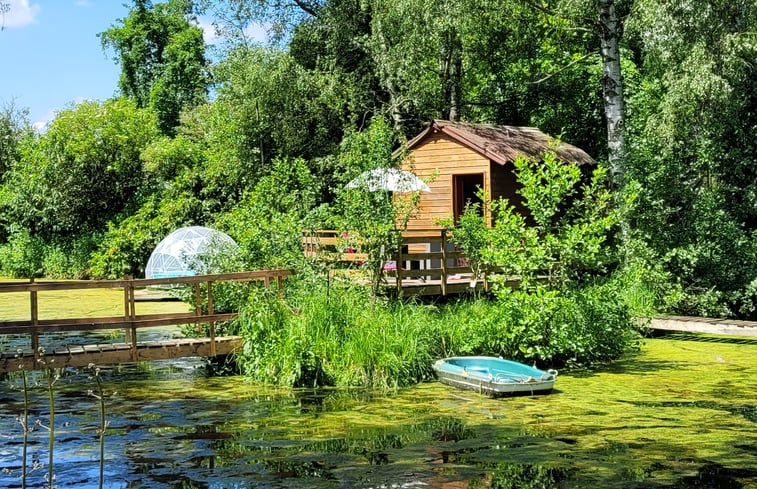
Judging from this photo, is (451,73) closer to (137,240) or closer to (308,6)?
(308,6)

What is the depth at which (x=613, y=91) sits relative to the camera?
20.1m

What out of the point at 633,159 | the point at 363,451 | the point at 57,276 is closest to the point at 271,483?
the point at 363,451

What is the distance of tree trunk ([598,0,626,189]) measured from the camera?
65.5 feet

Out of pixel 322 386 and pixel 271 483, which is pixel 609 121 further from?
pixel 271 483

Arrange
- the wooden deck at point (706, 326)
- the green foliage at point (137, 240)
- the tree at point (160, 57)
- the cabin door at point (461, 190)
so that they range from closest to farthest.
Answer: the wooden deck at point (706, 326) < the cabin door at point (461, 190) < the green foliage at point (137, 240) < the tree at point (160, 57)

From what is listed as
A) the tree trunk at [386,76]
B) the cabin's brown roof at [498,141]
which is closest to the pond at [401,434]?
the cabin's brown roof at [498,141]

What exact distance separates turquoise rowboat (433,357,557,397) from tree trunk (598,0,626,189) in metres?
8.63

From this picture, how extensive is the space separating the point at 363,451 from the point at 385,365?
3.82 meters

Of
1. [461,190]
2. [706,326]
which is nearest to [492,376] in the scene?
[706,326]

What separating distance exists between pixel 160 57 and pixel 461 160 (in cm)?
3862

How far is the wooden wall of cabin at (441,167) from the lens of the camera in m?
22.3

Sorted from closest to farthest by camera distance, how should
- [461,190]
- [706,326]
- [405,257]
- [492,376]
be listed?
[492,376] < [405,257] < [706,326] < [461,190]

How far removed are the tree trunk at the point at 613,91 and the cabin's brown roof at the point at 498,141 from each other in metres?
1.50

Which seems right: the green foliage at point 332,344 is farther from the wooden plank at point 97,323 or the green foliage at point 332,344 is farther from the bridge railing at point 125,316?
the wooden plank at point 97,323
